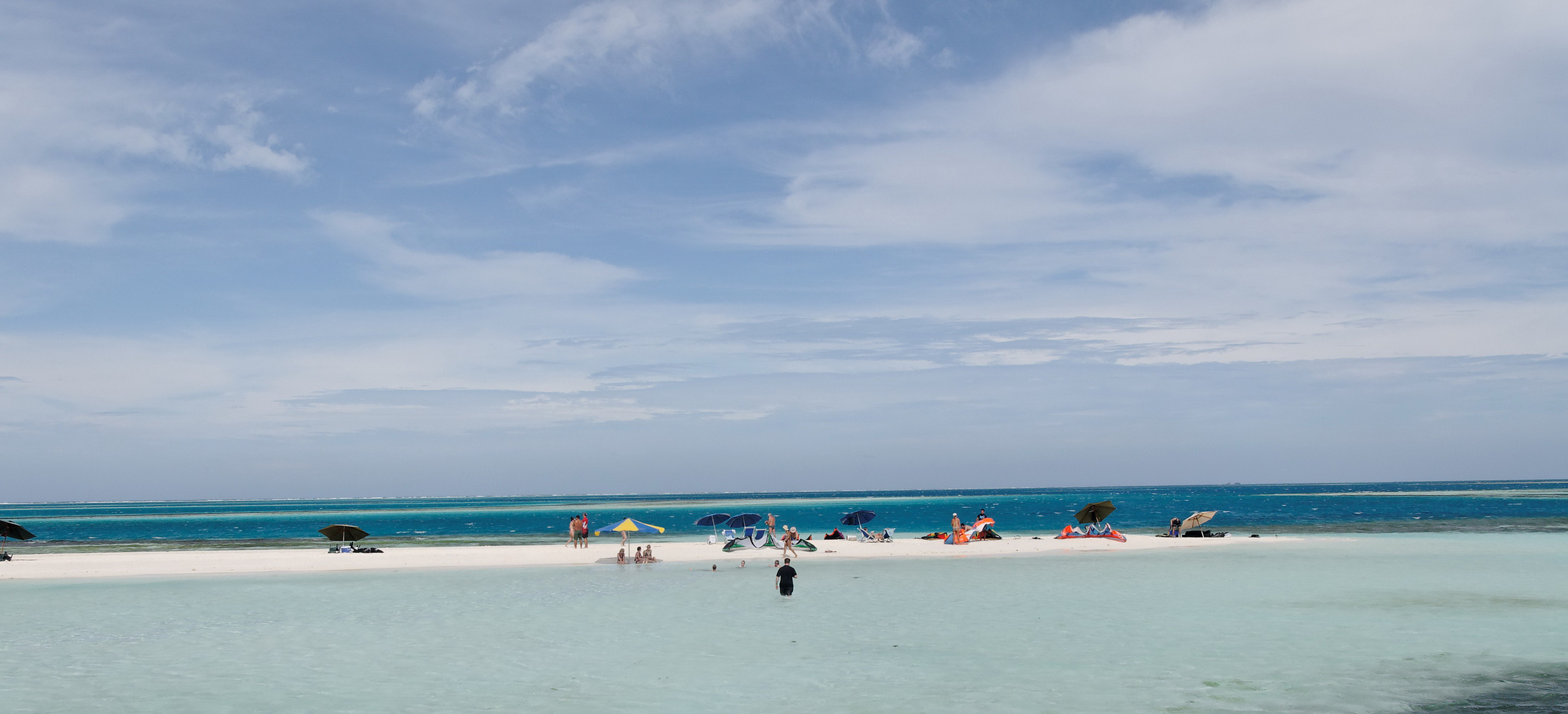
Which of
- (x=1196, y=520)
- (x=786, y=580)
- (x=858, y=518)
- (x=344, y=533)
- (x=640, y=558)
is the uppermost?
(x=858, y=518)

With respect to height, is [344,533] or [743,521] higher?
[743,521]

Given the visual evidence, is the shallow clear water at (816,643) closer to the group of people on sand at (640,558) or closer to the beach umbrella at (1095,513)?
the group of people on sand at (640,558)

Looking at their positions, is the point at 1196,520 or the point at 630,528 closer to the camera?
the point at 630,528

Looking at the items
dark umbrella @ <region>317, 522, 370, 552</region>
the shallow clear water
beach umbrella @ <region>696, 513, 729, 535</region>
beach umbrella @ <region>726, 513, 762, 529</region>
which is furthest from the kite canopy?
beach umbrella @ <region>726, 513, 762, 529</region>

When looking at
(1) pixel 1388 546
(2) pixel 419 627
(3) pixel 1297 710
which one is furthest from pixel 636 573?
(1) pixel 1388 546

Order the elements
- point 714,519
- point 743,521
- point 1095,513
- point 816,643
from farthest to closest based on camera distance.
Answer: point 1095,513
point 714,519
point 743,521
point 816,643

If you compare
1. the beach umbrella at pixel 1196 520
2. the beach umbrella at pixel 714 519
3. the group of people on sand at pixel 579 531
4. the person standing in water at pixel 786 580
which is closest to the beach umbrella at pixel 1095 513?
the beach umbrella at pixel 1196 520

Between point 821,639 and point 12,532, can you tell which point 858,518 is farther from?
point 12,532

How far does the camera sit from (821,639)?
917 inches

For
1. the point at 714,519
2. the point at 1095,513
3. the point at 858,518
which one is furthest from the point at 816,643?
the point at 1095,513

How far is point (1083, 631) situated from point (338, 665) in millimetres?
16382

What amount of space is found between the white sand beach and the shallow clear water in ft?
17.6

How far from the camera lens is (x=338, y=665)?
817 inches

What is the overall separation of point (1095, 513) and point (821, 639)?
120 ft
